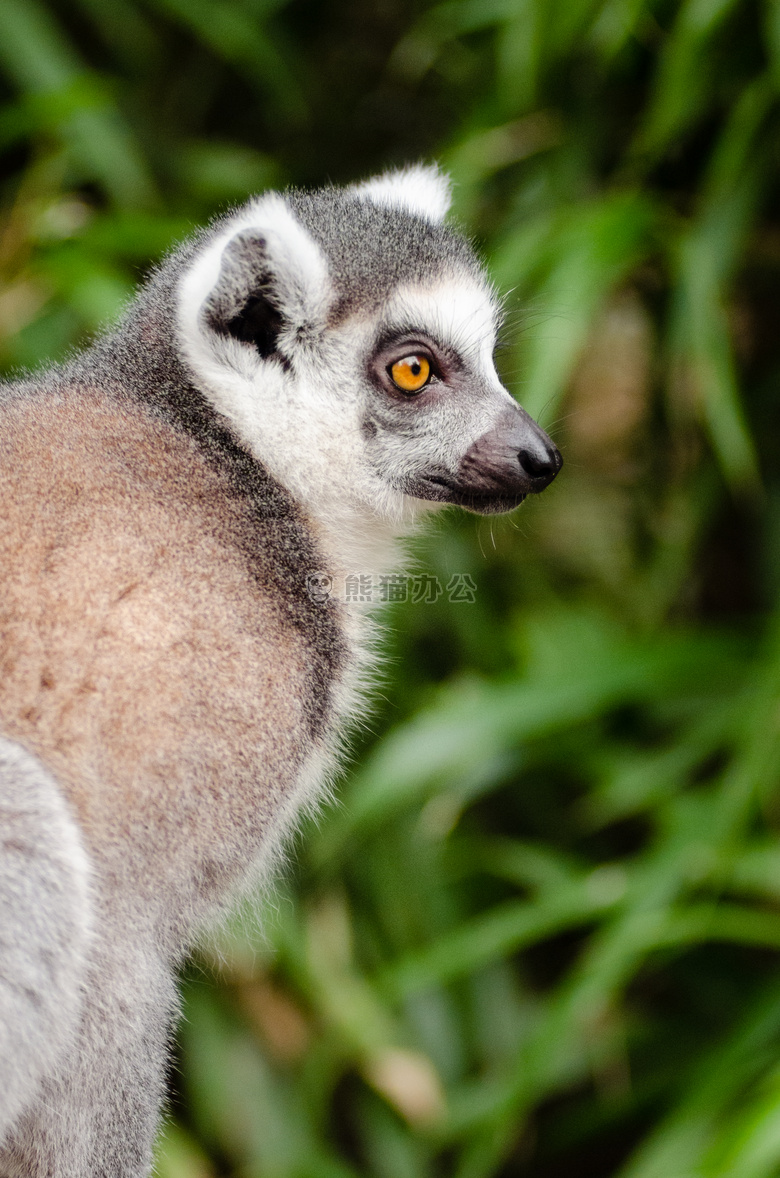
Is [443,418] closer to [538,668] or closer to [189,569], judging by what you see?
[189,569]

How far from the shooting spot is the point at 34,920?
0.99m

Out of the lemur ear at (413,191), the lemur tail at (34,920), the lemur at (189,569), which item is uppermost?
the lemur ear at (413,191)

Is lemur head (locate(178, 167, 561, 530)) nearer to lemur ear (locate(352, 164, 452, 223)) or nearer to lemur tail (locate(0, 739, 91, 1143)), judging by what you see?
lemur ear (locate(352, 164, 452, 223))

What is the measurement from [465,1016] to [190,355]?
1566mm

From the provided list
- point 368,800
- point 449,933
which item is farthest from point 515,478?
point 449,933

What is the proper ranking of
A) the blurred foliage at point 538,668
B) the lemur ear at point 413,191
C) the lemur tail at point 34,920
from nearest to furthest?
the lemur tail at point 34,920 < the lemur ear at point 413,191 < the blurred foliage at point 538,668

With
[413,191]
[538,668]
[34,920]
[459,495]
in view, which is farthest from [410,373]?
[538,668]

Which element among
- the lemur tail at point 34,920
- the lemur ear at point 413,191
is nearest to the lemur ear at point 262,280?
the lemur ear at point 413,191

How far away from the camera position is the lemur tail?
982mm

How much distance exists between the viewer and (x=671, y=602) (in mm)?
2609

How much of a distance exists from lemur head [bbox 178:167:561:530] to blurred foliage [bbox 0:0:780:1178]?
1.64 feet

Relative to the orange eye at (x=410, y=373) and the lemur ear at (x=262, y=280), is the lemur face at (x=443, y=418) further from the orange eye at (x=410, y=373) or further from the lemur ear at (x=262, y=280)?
the lemur ear at (x=262, y=280)

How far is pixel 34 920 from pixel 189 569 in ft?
1.23

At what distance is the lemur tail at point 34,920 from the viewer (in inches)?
38.7
